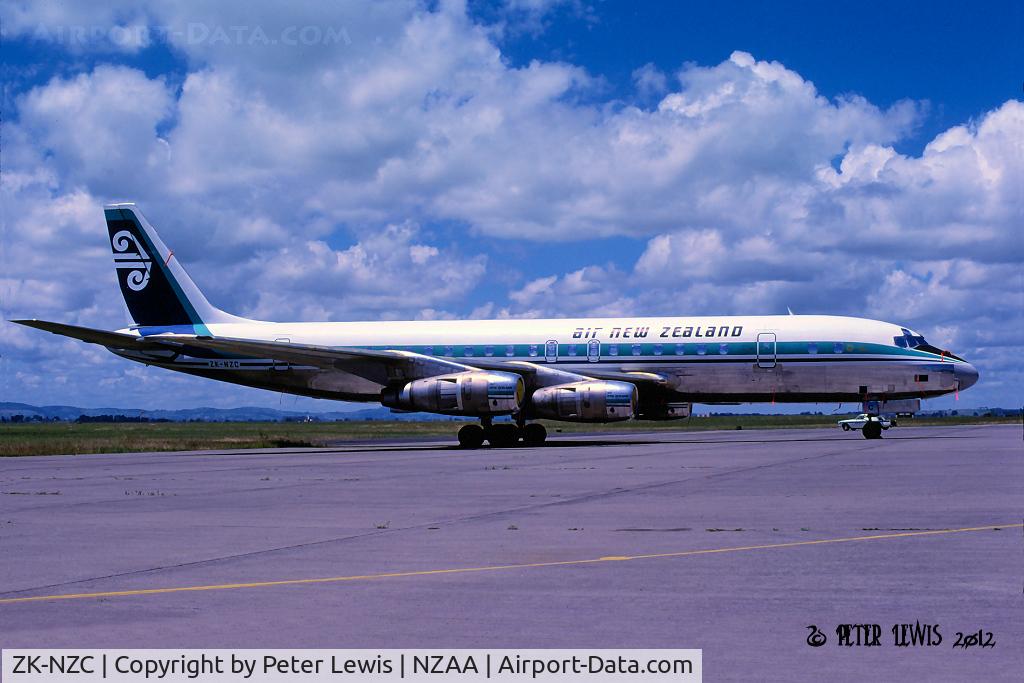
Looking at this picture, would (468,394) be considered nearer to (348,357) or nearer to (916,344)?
(348,357)

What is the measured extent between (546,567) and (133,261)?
1439 inches

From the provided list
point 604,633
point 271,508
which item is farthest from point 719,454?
point 604,633

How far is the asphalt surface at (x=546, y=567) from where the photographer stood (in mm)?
6531

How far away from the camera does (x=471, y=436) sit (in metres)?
38.3

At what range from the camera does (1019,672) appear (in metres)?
5.67

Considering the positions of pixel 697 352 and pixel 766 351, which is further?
pixel 697 352

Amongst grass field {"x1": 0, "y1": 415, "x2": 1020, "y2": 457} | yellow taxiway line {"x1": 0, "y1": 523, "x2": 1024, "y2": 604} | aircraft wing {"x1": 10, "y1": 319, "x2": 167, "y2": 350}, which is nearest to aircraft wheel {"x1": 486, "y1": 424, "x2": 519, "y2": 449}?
grass field {"x1": 0, "y1": 415, "x2": 1020, "y2": 457}

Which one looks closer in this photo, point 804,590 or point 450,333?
point 804,590

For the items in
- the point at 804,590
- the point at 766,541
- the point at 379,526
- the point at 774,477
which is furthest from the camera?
the point at 774,477

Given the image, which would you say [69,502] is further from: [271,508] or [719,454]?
[719,454]

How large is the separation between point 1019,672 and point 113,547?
8.20 m

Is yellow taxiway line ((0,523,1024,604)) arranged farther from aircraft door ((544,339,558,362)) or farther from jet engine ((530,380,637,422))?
aircraft door ((544,339,558,362))
